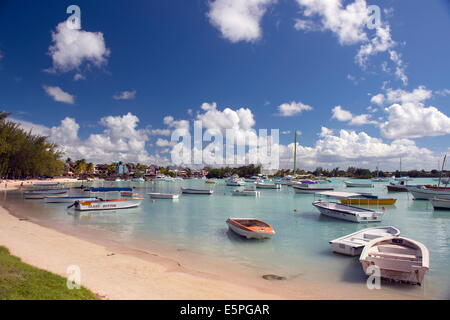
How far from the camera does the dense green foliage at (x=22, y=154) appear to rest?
277 ft

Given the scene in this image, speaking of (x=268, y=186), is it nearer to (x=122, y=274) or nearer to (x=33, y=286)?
(x=122, y=274)

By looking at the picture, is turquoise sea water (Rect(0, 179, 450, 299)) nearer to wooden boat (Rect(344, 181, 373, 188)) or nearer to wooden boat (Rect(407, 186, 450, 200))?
wooden boat (Rect(407, 186, 450, 200))

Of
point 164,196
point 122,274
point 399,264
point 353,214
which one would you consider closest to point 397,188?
point 353,214

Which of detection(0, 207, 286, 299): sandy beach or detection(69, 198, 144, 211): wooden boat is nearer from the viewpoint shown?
detection(0, 207, 286, 299): sandy beach

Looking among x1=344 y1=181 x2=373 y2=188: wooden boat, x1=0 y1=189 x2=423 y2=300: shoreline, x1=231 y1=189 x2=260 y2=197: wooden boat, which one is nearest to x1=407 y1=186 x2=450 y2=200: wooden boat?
x1=231 y1=189 x2=260 y2=197: wooden boat

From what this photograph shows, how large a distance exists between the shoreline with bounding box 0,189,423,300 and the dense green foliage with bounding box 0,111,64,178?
77688 millimetres

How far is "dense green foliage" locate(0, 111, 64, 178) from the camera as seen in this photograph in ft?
277

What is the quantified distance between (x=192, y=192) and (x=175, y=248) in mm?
50090

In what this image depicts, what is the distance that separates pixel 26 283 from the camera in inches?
328

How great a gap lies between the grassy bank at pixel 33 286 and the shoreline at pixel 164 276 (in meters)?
0.93

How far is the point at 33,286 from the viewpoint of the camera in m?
8.15

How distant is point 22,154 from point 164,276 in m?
105

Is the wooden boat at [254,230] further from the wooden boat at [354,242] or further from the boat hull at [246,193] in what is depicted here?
the boat hull at [246,193]
